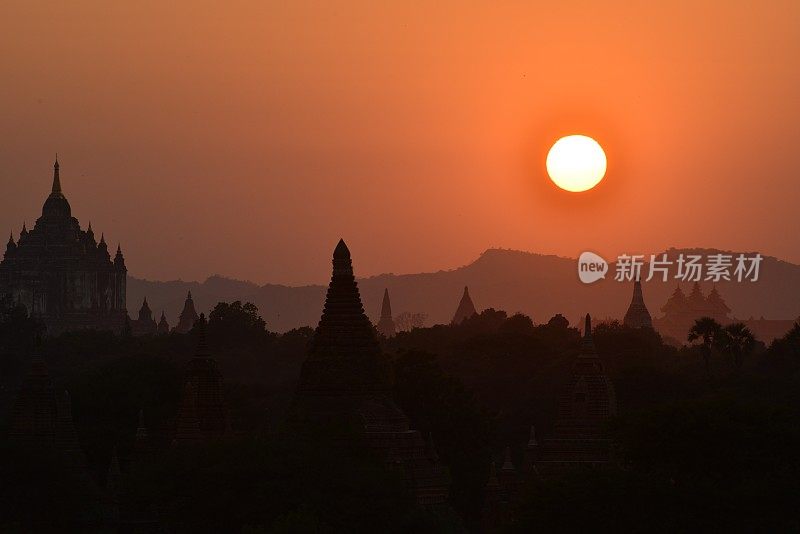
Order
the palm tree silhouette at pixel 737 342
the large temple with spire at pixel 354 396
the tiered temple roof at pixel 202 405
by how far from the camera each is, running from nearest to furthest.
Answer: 1. the large temple with spire at pixel 354 396
2. the tiered temple roof at pixel 202 405
3. the palm tree silhouette at pixel 737 342

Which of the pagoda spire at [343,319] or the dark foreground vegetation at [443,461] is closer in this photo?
the dark foreground vegetation at [443,461]

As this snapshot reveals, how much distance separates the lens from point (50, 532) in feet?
223

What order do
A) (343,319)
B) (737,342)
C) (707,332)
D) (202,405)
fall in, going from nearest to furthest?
1. (343,319)
2. (202,405)
3. (707,332)
4. (737,342)

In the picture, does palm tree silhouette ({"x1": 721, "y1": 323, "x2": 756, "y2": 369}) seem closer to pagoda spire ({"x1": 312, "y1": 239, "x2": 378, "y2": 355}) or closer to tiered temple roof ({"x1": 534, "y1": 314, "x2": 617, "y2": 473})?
tiered temple roof ({"x1": 534, "y1": 314, "x2": 617, "y2": 473})

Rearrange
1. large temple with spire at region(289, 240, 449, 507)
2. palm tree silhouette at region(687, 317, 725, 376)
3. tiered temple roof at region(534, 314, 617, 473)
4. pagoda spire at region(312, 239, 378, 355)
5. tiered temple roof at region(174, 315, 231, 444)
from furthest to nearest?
palm tree silhouette at region(687, 317, 725, 376) < tiered temple roof at region(534, 314, 617, 473) < tiered temple roof at region(174, 315, 231, 444) < pagoda spire at region(312, 239, 378, 355) < large temple with spire at region(289, 240, 449, 507)

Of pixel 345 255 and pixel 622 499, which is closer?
pixel 622 499

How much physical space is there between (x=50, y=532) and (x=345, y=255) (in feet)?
42.0

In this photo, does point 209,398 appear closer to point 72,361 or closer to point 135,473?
point 135,473

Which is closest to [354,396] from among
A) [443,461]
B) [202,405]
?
[202,405]

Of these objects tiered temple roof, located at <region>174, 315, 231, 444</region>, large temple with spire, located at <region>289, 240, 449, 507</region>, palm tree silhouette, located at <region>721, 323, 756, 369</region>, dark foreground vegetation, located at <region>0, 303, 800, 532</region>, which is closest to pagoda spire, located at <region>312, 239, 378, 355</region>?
large temple with spire, located at <region>289, 240, 449, 507</region>

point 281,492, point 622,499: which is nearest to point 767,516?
point 622,499

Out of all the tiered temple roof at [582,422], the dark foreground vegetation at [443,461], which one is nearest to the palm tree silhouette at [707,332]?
the dark foreground vegetation at [443,461]

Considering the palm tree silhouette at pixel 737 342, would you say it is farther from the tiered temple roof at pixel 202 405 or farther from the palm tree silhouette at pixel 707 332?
the tiered temple roof at pixel 202 405

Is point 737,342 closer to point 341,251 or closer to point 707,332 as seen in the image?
point 707,332
